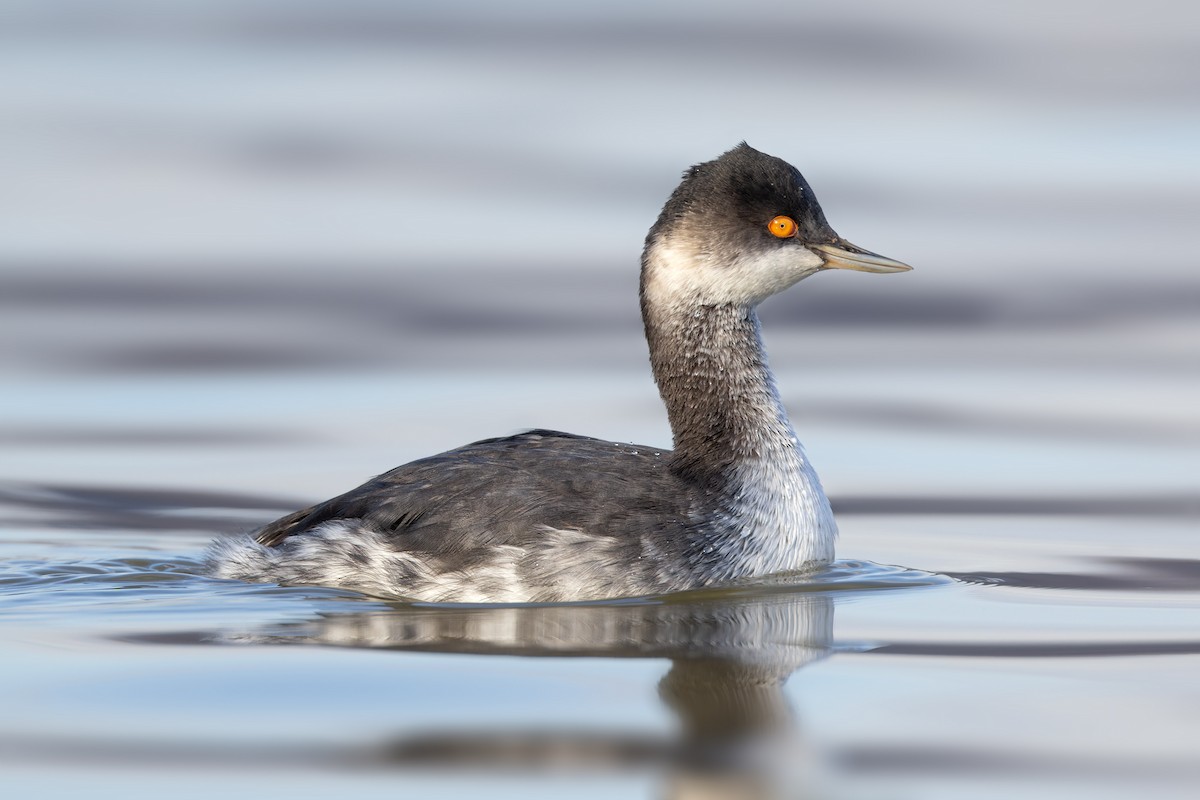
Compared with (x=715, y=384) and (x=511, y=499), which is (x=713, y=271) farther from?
(x=511, y=499)

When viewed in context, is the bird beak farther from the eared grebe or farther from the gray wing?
the gray wing

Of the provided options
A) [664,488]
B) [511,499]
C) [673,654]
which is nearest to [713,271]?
[664,488]

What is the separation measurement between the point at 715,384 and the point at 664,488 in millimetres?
664

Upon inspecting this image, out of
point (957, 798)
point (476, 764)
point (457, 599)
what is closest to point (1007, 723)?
point (957, 798)

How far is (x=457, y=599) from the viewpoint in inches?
318

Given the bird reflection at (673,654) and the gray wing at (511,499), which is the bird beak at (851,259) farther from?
the bird reflection at (673,654)

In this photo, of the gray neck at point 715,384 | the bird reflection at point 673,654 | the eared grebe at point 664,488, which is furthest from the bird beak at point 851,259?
the bird reflection at point 673,654

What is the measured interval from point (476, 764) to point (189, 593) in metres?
2.86

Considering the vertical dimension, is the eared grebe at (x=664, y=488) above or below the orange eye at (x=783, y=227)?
below

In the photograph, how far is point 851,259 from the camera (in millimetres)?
9047

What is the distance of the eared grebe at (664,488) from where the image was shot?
812cm

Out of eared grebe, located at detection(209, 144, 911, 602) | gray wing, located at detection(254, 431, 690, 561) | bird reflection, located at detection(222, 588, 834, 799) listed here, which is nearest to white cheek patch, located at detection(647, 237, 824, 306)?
eared grebe, located at detection(209, 144, 911, 602)

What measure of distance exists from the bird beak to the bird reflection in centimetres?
154

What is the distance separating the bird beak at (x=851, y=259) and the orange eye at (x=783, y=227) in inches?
4.6
